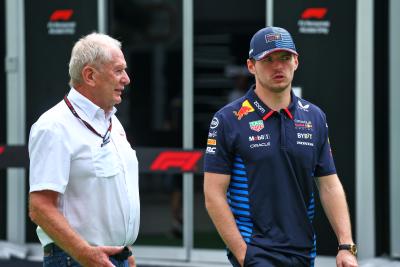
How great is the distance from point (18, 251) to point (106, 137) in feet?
17.8

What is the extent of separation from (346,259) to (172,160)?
4.00 meters

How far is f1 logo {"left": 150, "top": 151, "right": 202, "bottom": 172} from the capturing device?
7.54m

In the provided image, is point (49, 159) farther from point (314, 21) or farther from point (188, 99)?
point (188, 99)

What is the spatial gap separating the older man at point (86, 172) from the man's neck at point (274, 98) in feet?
2.16

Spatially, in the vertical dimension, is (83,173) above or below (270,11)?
below

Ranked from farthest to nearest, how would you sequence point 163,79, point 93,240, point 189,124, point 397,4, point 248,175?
point 163,79 < point 189,124 < point 397,4 < point 248,175 < point 93,240

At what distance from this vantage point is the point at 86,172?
10.7ft

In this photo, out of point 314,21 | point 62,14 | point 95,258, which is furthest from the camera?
point 62,14

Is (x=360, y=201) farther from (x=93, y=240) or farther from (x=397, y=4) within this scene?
(x=93, y=240)

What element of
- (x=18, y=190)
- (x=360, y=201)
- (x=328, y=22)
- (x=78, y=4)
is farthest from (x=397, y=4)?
(x=18, y=190)

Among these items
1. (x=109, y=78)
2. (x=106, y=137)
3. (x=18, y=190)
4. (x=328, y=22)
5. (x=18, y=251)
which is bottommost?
(x=18, y=251)

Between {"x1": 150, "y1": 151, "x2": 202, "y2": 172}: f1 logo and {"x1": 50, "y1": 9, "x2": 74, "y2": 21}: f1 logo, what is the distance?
1.91 metres

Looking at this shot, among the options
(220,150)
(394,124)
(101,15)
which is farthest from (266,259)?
(101,15)

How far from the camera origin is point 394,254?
7.57 meters
